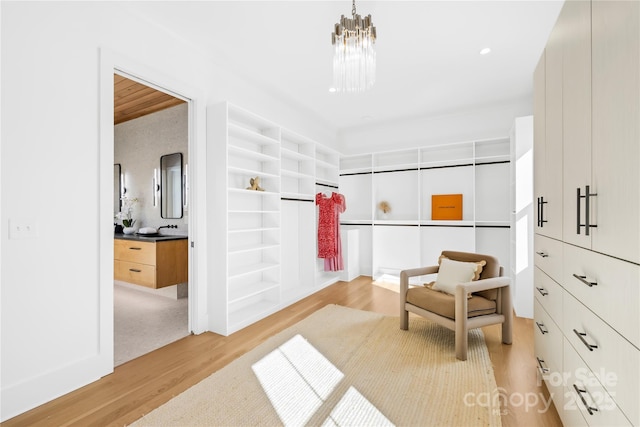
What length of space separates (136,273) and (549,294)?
14.6ft

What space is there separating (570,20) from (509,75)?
234 centimetres

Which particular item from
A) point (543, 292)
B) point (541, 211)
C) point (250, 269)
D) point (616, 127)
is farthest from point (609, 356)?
point (250, 269)

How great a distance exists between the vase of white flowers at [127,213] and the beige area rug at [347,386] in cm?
345

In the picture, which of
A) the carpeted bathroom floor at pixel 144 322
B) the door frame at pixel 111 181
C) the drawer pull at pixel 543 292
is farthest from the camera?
the carpeted bathroom floor at pixel 144 322

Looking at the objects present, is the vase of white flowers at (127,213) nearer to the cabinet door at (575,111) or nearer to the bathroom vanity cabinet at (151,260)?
the bathroom vanity cabinet at (151,260)

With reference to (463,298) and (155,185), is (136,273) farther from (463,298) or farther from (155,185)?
(463,298)

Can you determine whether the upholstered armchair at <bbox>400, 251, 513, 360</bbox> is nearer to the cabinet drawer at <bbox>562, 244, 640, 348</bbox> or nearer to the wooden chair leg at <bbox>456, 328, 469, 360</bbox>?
the wooden chair leg at <bbox>456, 328, 469, 360</bbox>

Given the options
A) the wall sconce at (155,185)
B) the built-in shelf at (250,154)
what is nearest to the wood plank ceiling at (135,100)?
the wall sconce at (155,185)

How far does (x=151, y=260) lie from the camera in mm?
3707

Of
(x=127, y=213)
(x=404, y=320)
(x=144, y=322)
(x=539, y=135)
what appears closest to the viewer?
(x=539, y=135)

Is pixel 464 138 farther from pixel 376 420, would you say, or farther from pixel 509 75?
pixel 376 420

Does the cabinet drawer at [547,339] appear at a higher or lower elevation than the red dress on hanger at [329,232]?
lower

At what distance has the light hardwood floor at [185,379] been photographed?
172 centimetres

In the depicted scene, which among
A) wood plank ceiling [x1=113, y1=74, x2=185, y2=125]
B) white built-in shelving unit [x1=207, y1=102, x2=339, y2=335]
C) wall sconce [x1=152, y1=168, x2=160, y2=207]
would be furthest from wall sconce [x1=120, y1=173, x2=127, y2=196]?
white built-in shelving unit [x1=207, y1=102, x2=339, y2=335]
